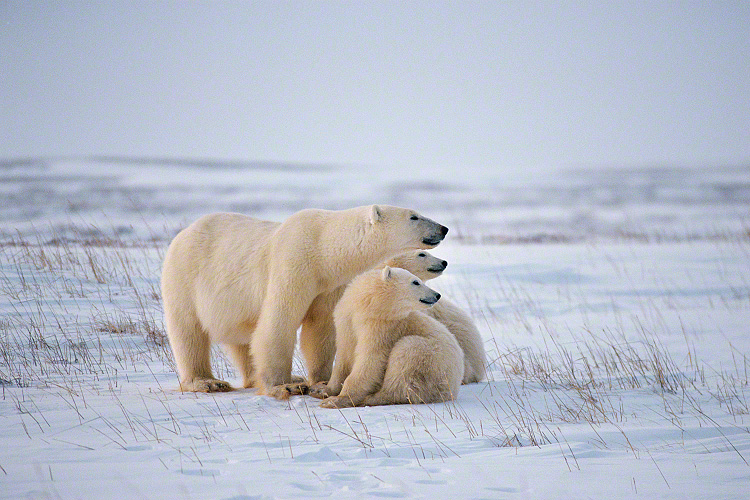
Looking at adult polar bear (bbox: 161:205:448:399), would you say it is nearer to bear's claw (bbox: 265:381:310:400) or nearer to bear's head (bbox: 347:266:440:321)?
bear's claw (bbox: 265:381:310:400)

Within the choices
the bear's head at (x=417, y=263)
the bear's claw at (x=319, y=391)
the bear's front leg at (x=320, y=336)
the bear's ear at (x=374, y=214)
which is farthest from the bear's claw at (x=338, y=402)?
the bear's head at (x=417, y=263)

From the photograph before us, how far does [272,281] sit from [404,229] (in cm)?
112

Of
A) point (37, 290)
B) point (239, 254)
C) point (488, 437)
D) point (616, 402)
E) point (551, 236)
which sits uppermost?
point (239, 254)

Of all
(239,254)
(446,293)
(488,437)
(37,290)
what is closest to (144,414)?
(239,254)

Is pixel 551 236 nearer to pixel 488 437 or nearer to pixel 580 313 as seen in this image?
pixel 580 313

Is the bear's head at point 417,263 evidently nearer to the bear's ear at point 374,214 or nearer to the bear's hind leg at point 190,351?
the bear's ear at point 374,214

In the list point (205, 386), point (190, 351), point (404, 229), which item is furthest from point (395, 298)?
point (190, 351)

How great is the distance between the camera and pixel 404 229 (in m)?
5.52

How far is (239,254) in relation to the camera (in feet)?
18.3

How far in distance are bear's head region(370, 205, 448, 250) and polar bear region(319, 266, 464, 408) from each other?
305mm

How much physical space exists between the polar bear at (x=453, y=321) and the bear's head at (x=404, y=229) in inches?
12.5

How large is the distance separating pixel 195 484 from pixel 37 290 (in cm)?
565

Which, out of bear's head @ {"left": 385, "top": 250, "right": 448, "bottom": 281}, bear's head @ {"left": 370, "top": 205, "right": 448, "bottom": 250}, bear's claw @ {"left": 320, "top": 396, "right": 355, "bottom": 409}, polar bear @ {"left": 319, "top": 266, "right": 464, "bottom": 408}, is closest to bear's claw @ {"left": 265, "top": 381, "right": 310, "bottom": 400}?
polar bear @ {"left": 319, "top": 266, "right": 464, "bottom": 408}

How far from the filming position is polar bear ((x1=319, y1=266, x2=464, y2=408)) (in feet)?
16.0
